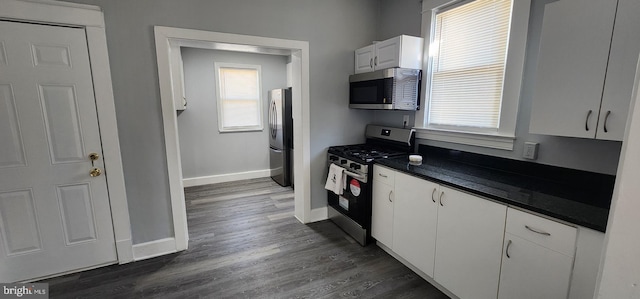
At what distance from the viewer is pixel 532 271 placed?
4.80 feet

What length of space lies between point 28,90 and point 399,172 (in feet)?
9.76

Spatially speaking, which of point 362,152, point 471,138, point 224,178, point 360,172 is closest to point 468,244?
point 471,138

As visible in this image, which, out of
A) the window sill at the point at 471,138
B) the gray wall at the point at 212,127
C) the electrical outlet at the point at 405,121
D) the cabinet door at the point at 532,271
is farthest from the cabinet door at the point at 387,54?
the gray wall at the point at 212,127

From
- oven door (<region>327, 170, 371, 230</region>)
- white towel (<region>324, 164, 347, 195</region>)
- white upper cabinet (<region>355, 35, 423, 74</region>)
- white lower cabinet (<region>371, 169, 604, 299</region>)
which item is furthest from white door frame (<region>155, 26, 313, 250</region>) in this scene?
white lower cabinet (<region>371, 169, 604, 299</region>)

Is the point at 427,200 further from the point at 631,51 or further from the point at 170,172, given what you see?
the point at 170,172

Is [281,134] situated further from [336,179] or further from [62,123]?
[62,123]

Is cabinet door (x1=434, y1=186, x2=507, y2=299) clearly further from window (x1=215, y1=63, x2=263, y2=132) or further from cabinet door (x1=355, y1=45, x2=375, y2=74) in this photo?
window (x1=215, y1=63, x2=263, y2=132)

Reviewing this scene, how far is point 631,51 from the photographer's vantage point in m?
1.27

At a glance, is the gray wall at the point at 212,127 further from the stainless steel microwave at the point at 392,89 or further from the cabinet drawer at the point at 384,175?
the cabinet drawer at the point at 384,175

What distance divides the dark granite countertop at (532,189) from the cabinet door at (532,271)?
0.21 metres

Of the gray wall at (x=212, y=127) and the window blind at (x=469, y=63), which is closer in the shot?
the window blind at (x=469, y=63)

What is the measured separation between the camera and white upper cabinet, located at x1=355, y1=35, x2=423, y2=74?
102 inches

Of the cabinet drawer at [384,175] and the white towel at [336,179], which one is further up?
the cabinet drawer at [384,175]

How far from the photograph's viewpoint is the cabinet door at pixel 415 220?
204 cm
